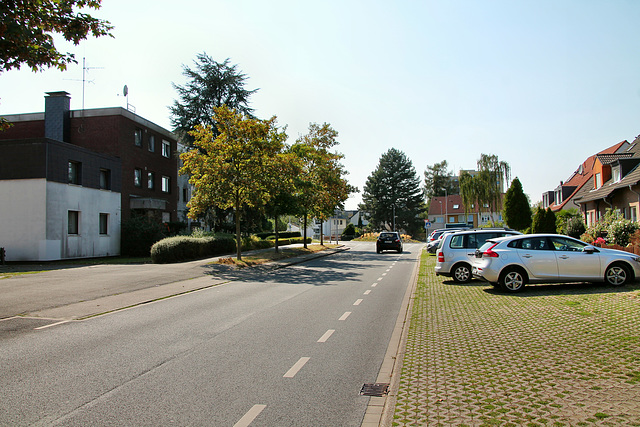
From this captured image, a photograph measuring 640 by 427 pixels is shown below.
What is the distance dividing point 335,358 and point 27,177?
23.6 meters

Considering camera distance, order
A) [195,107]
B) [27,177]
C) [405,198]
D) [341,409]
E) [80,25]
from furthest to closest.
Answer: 1. [405,198]
2. [195,107]
3. [27,177]
4. [80,25]
5. [341,409]

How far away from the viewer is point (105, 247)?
94.9 ft

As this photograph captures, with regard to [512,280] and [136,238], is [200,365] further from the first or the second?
[136,238]

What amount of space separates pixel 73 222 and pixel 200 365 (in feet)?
79.6

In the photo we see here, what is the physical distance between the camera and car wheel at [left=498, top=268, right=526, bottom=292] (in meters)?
11.7

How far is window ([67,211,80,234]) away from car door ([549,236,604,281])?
24778 mm

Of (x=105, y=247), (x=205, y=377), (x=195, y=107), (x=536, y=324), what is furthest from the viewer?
(x=195, y=107)

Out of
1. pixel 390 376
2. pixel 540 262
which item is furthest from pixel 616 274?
pixel 390 376

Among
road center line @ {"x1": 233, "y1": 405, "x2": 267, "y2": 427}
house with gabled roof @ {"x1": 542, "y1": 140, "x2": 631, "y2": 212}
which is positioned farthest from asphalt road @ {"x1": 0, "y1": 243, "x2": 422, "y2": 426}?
house with gabled roof @ {"x1": 542, "y1": 140, "x2": 631, "y2": 212}

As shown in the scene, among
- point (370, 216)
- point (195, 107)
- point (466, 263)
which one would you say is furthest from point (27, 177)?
point (370, 216)

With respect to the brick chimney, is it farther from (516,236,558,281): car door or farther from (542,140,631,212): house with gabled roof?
(542,140,631,212): house with gabled roof

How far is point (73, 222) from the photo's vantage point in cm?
2667

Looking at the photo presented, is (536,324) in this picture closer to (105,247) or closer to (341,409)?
(341,409)

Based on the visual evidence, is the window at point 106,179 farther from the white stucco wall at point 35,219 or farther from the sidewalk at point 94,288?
the sidewalk at point 94,288
